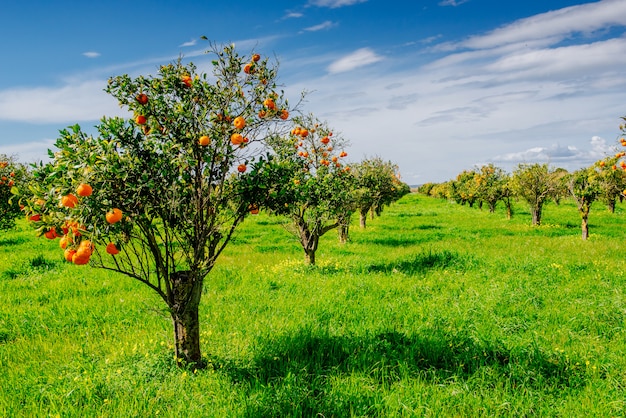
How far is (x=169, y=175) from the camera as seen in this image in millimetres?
5832

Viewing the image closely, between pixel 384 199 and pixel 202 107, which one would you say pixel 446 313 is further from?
pixel 384 199

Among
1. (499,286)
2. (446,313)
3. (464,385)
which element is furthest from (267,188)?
(499,286)

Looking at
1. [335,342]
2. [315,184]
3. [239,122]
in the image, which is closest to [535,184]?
[315,184]

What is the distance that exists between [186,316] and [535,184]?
30863mm

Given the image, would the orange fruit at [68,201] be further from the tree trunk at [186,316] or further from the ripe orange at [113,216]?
the tree trunk at [186,316]

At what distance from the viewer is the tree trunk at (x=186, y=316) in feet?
21.7

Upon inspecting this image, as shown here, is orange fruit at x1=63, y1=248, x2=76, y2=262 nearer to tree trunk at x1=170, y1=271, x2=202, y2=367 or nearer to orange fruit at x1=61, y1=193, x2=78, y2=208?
orange fruit at x1=61, y1=193, x2=78, y2=208

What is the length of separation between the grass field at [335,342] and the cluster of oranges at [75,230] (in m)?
2.34

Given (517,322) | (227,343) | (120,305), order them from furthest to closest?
(120,305) < (517,322) < (227,343)

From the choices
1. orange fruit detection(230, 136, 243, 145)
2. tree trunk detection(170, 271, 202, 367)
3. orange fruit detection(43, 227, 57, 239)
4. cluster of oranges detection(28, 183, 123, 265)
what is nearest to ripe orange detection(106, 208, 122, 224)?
cluster of oranges detection(28, 183, 123, 265)

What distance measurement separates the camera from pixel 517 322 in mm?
8758

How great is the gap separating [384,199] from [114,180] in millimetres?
30208

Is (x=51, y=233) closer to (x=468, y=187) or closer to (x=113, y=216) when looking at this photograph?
(x=113, y=216)

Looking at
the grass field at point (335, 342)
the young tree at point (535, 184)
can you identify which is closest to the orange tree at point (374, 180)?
the young tree at point (535, 184)
